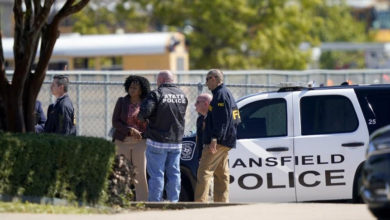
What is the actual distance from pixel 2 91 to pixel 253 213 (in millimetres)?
3010

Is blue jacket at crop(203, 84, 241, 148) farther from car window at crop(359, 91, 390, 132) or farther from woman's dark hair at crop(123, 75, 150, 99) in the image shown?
car window at crop(359, 91, 390, 132)

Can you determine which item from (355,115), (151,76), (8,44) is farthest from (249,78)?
(355,115)

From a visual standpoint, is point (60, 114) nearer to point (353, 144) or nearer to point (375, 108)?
point (353, 144)

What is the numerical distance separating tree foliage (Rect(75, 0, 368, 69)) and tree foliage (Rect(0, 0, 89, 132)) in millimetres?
33027

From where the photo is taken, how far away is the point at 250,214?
1075 centimetres

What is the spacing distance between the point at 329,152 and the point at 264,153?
81 cm

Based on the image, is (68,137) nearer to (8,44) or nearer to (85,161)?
(85,161)

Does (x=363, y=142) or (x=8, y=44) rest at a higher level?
(x=8, y=44)

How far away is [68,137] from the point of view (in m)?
10.9

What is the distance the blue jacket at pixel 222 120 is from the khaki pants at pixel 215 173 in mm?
136

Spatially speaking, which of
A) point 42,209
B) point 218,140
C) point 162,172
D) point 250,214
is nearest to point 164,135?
point 162,172

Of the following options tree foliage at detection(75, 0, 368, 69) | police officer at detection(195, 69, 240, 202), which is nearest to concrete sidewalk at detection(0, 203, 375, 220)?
police officer at detection(195, 69, 240, 202)

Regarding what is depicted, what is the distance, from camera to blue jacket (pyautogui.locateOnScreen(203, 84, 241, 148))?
12.8 metres

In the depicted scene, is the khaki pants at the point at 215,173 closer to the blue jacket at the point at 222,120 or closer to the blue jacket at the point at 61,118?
the blue jacket at the point at 222,120
